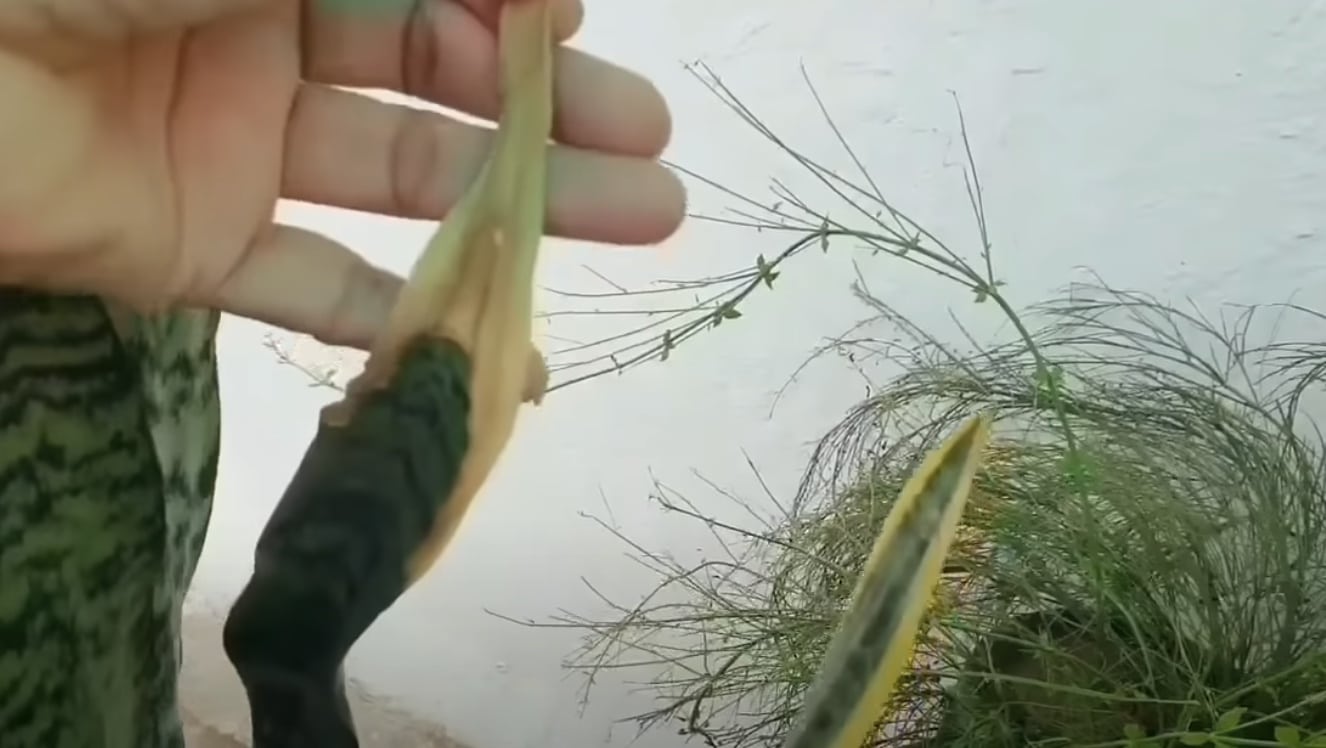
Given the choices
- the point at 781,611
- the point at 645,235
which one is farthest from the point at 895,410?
the point at 645,235

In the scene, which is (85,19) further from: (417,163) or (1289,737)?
(1289,737)

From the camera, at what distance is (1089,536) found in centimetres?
26

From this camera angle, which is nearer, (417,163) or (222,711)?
(417,163)

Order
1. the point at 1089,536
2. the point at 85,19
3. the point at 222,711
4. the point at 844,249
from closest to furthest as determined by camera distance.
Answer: the point at 85,19
the point at 1089,536
the point at 844,249
the point at 222,711

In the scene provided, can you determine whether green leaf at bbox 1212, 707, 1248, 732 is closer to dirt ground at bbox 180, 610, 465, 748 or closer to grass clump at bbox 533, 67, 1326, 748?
grass clump at bbox 533, 67, 1326, 748

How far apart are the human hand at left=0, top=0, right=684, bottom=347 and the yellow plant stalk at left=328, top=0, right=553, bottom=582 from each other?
0.4 inches

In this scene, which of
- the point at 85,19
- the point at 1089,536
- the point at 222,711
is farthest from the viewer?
the point at 222,711

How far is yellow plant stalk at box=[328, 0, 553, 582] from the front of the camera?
0.43 feet

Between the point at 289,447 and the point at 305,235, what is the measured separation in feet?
0.95

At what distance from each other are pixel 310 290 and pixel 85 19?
49mm

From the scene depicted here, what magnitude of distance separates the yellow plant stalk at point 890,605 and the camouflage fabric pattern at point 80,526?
91 mm

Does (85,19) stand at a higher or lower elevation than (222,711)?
higher

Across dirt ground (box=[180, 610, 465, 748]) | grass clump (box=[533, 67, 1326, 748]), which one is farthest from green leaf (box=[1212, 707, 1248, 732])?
dirt ground (box=[180, 610, 465, 748])

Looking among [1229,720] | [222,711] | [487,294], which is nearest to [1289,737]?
[1229,720]
